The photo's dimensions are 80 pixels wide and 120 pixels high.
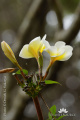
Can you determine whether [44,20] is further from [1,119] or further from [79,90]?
[1,119]

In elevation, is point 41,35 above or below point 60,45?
above

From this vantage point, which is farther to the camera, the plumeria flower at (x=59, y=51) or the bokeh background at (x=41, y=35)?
the bokeh background at (x=41, y=35)

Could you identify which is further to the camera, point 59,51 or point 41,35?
point 41,35

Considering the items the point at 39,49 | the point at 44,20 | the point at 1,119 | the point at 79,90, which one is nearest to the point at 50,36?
the point at 44,20

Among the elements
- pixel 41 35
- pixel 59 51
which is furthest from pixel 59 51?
pixel 41 35

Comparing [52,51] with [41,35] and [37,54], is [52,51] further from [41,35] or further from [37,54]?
[41,35]

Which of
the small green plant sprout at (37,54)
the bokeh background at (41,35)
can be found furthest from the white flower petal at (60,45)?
the bokeh background at (41,35)

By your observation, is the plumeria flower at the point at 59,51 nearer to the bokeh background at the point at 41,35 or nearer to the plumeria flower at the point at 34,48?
the plumeria flower at the point at 34,48

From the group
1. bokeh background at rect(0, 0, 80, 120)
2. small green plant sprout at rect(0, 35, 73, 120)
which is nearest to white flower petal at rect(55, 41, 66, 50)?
small green plant sprout at rect(0, 35, 73, 120)
